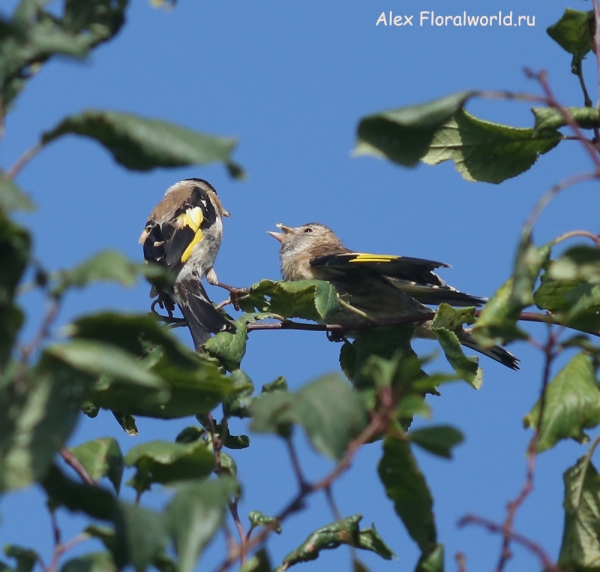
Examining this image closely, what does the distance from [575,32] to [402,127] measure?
4.37ft

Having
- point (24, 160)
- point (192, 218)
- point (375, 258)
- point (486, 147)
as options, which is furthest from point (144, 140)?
point (192, 218)

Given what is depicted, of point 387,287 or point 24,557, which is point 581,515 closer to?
point 24,557

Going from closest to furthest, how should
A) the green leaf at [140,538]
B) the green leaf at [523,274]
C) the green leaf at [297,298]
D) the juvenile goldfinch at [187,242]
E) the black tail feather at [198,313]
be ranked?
1. the green leaf at [140,538]
2. the green leaf at [523,274]
3. the green leaf at [297,298]
4. the black tail feather at [198,313]
5. the juvenile goldfinch at [187,242]

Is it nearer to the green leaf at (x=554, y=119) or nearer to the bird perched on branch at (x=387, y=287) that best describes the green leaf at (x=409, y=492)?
the green leaf at (x=554, y=119)

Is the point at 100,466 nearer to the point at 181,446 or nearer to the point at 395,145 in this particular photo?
the point at 181,446

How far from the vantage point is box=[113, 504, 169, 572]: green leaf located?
1.41 meters

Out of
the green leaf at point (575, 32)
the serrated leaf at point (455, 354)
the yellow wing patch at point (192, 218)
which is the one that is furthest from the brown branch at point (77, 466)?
the yellow wing patch at point (192, 218)

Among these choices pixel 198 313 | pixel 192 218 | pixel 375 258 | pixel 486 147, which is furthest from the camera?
pixel 192 218

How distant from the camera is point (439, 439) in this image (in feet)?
5.54

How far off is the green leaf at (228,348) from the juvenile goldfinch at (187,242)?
228cm

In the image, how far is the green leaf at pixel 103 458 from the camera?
77.2 inches

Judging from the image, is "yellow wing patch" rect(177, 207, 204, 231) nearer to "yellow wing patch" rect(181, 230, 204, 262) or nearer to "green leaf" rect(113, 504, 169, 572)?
"yellow wing patch" rect(181, 230, 204, 262)

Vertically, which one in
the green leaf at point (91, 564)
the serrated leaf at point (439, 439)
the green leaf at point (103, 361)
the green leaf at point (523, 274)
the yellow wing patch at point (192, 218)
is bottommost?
the green leaf at point (91, 564)

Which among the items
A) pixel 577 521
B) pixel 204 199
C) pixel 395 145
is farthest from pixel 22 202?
pixel 204 199
